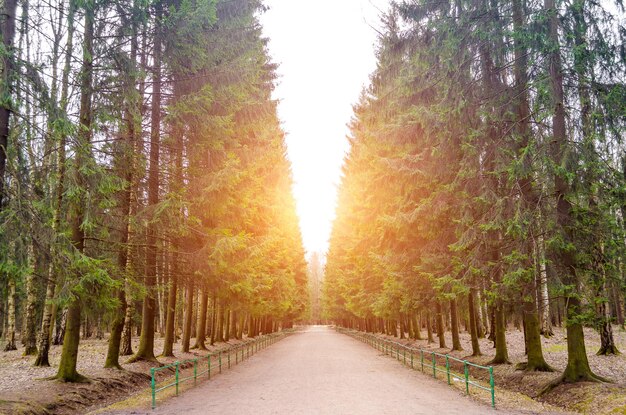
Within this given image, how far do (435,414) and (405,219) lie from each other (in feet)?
33.3

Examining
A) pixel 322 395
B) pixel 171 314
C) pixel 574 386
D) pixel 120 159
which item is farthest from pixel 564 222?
pixel 171 314

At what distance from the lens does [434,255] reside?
57.6ft

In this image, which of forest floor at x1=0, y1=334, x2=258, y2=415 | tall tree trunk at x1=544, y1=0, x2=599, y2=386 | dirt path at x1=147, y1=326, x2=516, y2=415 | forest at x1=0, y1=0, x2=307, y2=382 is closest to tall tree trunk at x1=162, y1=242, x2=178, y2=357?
forest at x1=0, y1=0, x2=307, y2=382

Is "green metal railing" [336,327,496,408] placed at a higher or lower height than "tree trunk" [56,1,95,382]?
lower

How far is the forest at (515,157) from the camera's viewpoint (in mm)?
10516

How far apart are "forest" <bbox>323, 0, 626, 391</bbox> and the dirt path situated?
314 cm

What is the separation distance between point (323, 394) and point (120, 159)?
895cm

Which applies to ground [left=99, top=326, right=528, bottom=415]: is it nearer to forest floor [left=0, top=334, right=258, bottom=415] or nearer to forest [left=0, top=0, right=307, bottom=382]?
forest floor [left=0, top=334, right=258, bottom=415]

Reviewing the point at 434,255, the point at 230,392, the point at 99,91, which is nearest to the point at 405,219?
the point at 434,255

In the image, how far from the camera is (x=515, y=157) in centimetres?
1230

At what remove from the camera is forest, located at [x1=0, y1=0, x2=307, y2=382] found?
28.5ft

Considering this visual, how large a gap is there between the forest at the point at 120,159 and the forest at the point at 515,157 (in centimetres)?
629

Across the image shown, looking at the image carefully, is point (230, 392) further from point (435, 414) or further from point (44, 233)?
point (44, 233)

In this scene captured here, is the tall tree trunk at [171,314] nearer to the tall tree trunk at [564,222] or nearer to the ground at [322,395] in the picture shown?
the ground at [322,395]
